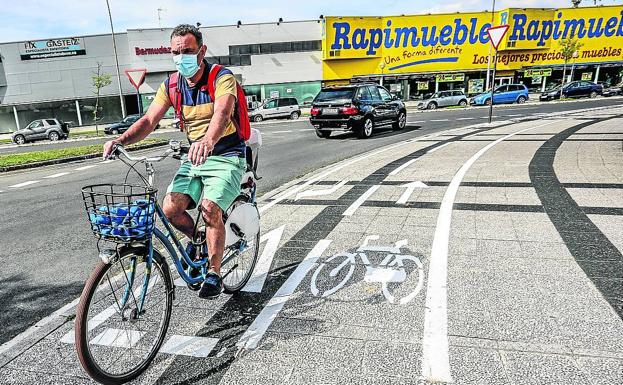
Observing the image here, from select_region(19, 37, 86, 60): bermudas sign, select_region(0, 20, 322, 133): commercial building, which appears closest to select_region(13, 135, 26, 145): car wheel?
select_region(0, 20, 322, 133): commercial building

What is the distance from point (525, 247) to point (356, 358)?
101 inches

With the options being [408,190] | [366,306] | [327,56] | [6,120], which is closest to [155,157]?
[366,306]

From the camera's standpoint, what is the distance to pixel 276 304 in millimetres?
3283

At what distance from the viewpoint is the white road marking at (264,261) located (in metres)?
3.64

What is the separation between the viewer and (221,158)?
10.2ft

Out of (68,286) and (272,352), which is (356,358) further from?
(68,286)

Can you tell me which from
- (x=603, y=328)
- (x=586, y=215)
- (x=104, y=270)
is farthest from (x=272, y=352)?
(x=586, y=215)

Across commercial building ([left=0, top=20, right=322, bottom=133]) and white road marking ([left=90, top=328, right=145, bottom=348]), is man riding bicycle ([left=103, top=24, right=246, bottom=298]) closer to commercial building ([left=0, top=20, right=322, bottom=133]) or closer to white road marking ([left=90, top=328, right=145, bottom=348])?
white road marking ([left=90, top=328, right=145, bottom=348])

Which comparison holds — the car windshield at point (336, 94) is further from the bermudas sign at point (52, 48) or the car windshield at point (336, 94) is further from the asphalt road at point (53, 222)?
the bermudas sign at point (52, 48)

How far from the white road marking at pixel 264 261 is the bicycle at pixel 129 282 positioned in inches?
21.4

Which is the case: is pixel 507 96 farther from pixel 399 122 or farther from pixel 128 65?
pixel 128 65

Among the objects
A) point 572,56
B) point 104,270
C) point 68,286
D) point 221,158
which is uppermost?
point 572,56

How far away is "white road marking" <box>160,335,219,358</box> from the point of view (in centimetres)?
268

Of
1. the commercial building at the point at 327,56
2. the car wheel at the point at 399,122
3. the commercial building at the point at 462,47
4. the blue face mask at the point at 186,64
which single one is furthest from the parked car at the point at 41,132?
the blue face mask at the point at 186,64
